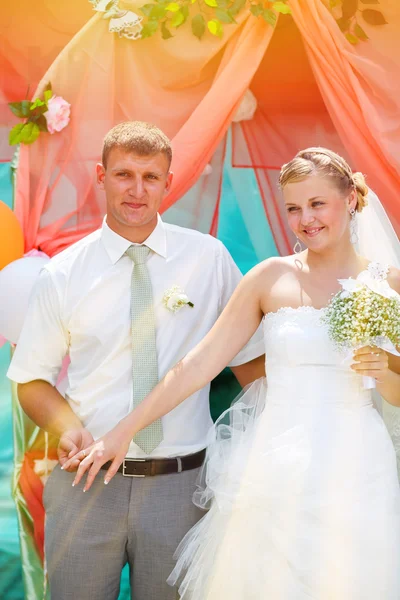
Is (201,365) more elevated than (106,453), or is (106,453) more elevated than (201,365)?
(201,365)

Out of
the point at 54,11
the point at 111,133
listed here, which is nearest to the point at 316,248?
the point at 111,133

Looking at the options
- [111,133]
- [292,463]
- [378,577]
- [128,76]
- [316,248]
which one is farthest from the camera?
[128,76]

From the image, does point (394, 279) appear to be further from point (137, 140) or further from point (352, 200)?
point (137, 140)

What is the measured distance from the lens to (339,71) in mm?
3199

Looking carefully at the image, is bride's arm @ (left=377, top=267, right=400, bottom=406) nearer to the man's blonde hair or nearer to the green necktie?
the green necktie

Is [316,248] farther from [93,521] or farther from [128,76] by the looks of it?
[128,76]

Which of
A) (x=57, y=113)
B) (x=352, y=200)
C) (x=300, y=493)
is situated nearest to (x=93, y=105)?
(x=57, y=113)

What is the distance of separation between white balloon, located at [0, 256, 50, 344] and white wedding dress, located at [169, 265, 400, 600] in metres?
1.18

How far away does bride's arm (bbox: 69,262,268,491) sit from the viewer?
2449mm

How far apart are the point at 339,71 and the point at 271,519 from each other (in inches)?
79.0

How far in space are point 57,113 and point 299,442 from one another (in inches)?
79.3

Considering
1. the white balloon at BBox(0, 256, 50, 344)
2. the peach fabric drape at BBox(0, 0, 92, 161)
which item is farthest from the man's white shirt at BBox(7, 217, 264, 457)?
the peach fabric drape at BBox(0, 0, 92, 161)

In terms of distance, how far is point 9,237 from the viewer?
3314mm

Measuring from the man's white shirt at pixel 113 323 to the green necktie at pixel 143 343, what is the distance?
36mm
